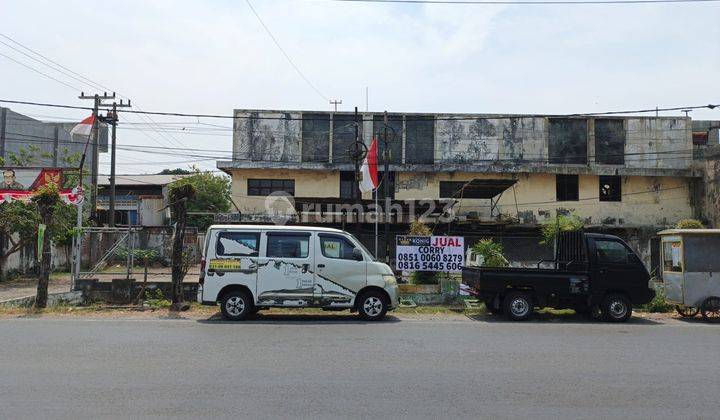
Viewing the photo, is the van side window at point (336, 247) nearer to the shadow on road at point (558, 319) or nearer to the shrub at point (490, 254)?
the shadow on road at point (558, 319)

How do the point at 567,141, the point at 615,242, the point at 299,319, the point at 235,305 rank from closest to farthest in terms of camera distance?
the point at 235,305
the point at 299,319
the point at 615,242
the point at 567,141

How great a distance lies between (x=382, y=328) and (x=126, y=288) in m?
7.97

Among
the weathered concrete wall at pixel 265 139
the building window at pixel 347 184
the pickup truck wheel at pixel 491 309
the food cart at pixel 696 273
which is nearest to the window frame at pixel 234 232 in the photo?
the pickup truck wheel at pixel 491 309

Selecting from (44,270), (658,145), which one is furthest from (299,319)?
(658,145)

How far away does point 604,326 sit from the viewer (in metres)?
12.2

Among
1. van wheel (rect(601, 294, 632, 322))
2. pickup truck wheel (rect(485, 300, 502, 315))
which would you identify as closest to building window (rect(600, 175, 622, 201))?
van wheel (rect(601, 294, 632, 322))

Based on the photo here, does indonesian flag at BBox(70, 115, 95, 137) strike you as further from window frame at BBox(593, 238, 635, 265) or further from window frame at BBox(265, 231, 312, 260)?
window frame at BBox(593, 238, 635, 265)

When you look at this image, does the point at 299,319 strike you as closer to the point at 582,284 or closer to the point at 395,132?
the point at 582,284

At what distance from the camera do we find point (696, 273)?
13.4 meters

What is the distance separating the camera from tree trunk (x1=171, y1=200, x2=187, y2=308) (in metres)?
14.0

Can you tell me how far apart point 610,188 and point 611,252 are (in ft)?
65.7

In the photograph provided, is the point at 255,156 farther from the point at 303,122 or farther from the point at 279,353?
the point at 279,353

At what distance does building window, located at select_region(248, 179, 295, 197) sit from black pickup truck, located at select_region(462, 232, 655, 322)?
1926cm

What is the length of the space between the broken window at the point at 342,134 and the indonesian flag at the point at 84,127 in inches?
485
